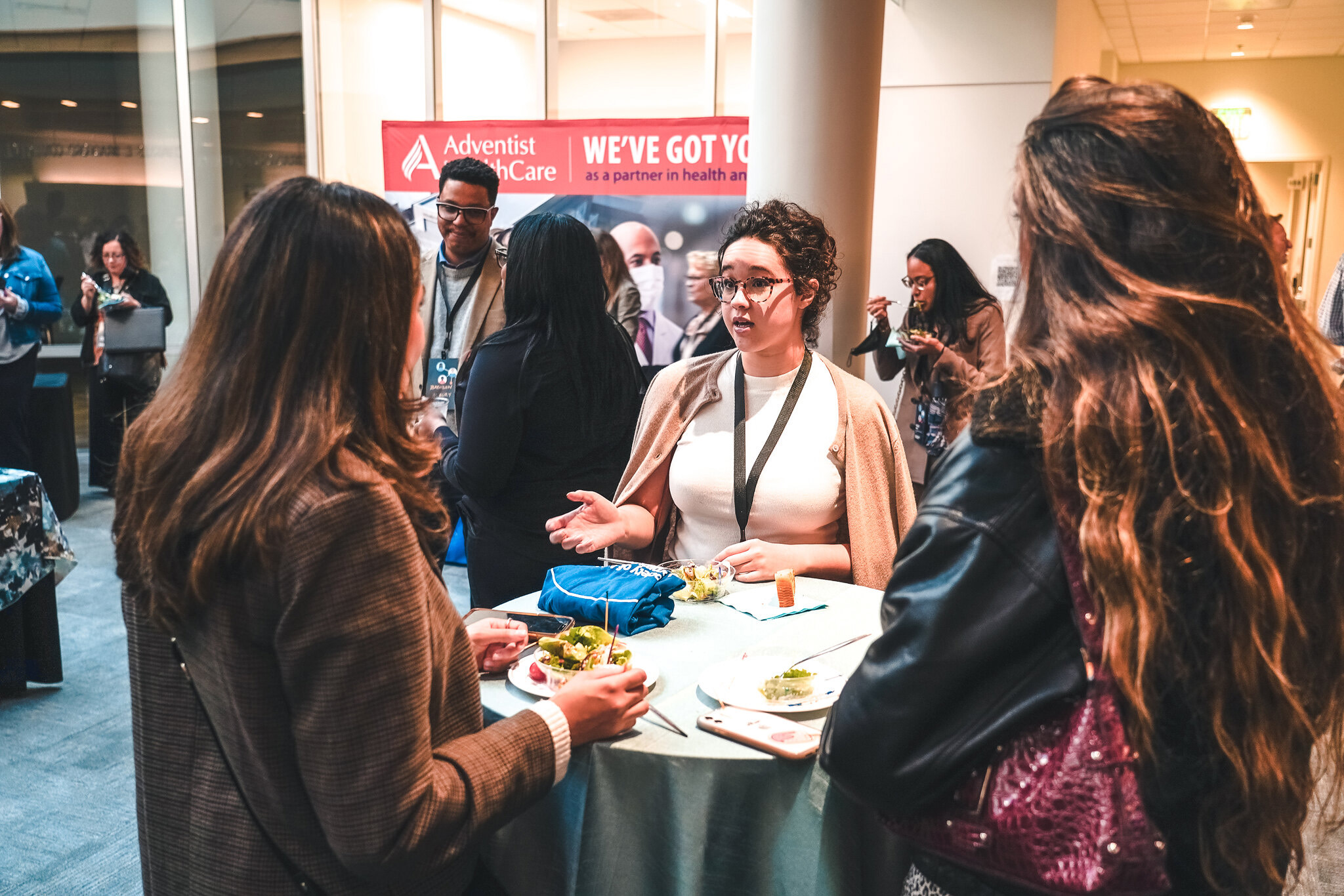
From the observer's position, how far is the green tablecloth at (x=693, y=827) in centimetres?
143

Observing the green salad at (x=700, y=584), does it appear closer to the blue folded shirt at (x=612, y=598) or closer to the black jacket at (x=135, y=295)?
the blue folded shirt at (x=612, y=598)

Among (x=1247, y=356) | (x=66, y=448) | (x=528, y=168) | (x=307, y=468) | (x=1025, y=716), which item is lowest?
(x=66, y=448)

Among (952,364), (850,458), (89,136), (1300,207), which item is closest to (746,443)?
(850,458)

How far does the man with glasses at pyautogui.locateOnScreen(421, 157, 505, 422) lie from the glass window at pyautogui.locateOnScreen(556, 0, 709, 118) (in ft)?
10.4

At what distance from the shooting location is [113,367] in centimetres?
657

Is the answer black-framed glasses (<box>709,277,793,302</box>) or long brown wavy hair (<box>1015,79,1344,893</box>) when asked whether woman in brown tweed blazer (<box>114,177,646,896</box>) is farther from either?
black-framed glasses (<box>709,277,793,302</box>)

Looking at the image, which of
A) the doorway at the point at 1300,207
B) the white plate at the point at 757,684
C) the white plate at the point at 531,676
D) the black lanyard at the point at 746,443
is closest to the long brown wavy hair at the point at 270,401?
the white plate at the point at 531,676

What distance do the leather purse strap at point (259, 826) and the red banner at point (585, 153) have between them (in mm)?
4450

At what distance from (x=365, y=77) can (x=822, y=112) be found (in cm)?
483

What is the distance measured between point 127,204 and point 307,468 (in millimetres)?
8574

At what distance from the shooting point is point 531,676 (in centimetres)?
166

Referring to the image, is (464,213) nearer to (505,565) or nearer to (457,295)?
(457,295)

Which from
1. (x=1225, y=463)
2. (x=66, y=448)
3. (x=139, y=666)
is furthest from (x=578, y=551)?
(x=66, y=448)

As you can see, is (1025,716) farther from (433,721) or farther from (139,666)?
(139,666)
